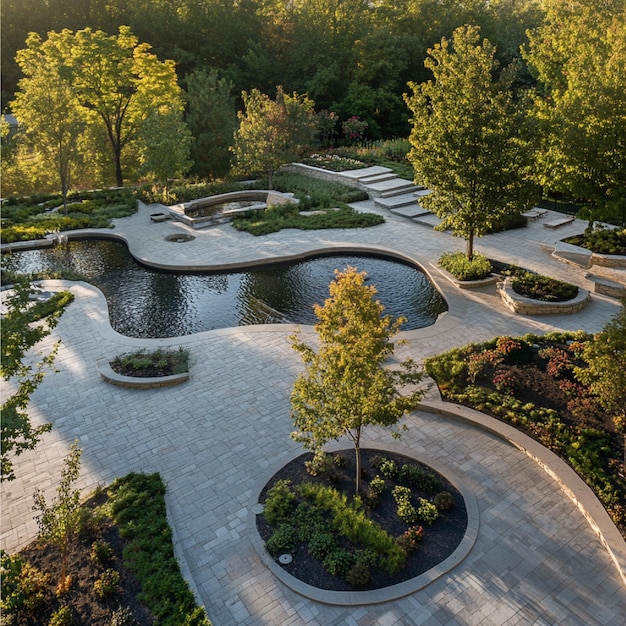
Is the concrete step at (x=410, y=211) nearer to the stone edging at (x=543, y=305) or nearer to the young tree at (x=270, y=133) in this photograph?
the young tree at (x=270, y=133)

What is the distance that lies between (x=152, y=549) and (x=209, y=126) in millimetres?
30270

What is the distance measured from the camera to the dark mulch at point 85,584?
822 cm

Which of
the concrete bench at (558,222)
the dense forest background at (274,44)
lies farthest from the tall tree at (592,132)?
the dense forest background at (274,44)

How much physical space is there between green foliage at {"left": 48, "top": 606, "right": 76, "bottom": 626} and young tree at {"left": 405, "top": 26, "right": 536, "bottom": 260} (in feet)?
52.8

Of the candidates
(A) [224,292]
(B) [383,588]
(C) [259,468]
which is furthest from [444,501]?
(A) [224,292]

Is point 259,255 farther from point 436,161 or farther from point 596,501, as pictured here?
point 596,501

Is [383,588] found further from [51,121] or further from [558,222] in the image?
[51,121]

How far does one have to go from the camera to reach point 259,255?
23.1 meters

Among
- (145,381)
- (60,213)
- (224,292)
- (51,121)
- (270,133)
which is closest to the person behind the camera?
(145,381)

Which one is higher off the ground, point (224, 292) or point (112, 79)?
point (112, 79)

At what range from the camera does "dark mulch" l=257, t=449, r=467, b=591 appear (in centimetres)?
878

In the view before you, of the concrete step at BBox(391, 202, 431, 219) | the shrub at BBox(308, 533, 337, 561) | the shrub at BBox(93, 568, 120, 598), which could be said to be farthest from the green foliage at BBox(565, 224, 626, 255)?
the shrub at BBox(93, 568, 120, 598)

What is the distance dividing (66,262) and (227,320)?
10237 mm

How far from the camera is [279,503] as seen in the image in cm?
1006
